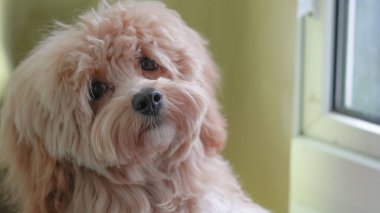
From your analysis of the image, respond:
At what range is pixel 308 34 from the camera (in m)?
1.48

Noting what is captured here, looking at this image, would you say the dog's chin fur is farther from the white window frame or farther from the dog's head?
the white window frame

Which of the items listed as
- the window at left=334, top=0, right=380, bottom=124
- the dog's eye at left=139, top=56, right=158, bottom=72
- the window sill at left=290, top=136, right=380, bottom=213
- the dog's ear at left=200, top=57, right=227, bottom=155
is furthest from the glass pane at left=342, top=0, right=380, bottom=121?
the dog's eye at left=139, top=56, right=158, bottom=72

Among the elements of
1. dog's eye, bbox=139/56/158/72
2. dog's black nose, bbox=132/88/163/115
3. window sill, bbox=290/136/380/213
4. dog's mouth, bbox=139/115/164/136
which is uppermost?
dog's eye, bbox=139/56/158/72

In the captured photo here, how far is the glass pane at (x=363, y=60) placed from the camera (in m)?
1.44

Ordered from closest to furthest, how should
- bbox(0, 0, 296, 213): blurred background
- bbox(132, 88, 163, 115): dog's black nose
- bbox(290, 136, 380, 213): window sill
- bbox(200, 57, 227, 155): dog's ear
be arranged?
bbox(132, 88, 163, 115): dog's black nose, bbox(200, 57, 227, 155): dog's ear, bbox(0, 0, 296, 213): blurred background, bbox(290, 136, 380, 213): window sill

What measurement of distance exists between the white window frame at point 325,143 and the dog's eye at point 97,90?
62 centimetres

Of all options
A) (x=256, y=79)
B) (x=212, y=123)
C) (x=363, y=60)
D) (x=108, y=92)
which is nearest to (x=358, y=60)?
(x=363, y=60)

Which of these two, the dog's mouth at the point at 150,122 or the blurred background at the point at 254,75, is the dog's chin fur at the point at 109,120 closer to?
the dog's mouth at the point at 150,122

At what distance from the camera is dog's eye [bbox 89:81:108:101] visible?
963 mm

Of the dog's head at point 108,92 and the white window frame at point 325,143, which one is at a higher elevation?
the dog's head at point 108,92

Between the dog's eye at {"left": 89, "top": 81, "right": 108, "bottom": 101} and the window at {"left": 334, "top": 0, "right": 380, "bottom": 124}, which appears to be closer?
the dog's eye at {"left": 89, "top": 81, "right": 108, "bottom": 101}

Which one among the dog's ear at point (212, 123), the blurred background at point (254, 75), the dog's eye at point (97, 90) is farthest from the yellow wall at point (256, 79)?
the dog's eye at point (97, 90)

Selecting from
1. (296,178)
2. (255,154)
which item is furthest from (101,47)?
(296,178)

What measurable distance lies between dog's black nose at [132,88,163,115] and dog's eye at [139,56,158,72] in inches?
3.1
